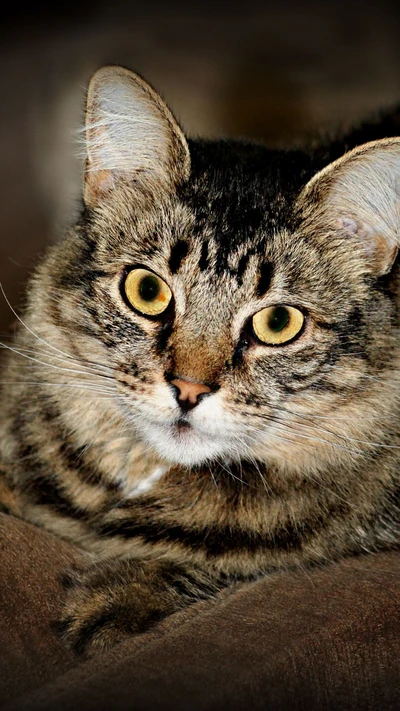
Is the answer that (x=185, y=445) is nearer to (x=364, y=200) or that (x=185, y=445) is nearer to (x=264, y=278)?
(x=264, y=278)

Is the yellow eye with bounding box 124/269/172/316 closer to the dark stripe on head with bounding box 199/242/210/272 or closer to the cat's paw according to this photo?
the dark stripe on head with bounding box 199/242/210/272

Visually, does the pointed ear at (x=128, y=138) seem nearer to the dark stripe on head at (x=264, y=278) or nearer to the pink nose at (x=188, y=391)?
the dark stripe on head at (x=264, y=278)

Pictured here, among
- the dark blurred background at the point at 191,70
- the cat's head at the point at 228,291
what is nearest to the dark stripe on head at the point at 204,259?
the cat's head at the point at 228,291

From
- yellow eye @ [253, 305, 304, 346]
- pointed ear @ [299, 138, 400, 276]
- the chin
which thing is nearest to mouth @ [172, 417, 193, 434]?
the chin

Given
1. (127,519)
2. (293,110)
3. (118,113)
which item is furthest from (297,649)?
(293,110)

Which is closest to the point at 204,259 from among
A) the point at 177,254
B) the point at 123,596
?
the point at 177,254

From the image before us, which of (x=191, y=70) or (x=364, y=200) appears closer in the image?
(x=364, y=200)

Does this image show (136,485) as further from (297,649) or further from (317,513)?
(297,649)
